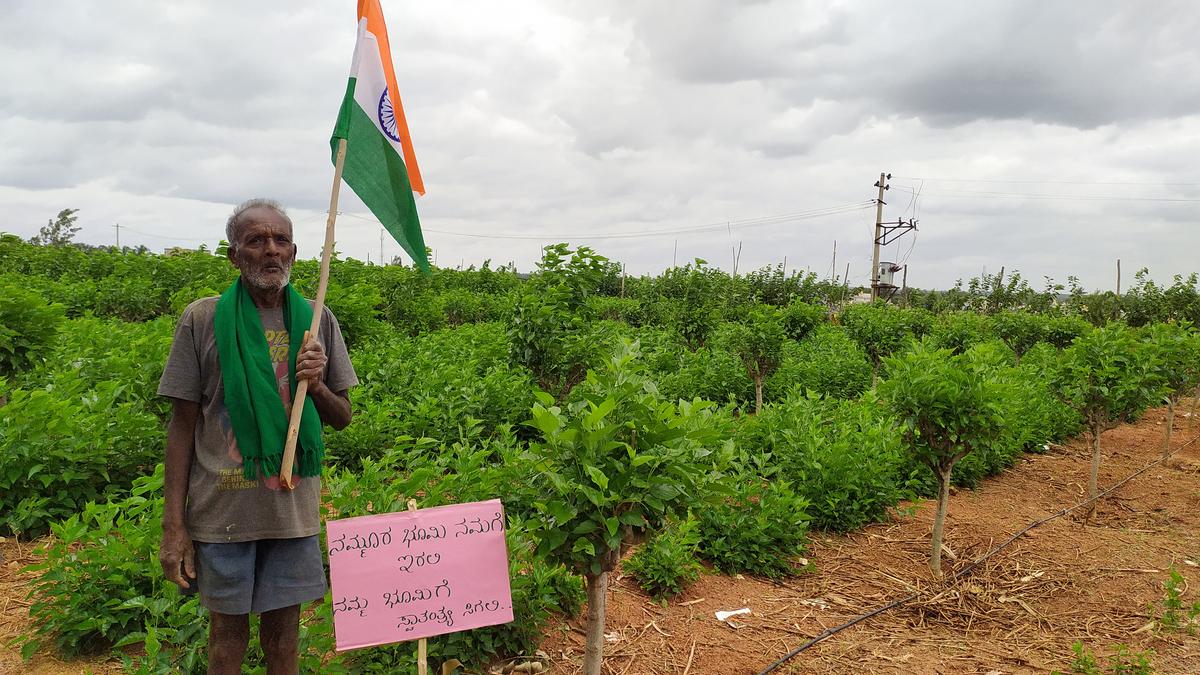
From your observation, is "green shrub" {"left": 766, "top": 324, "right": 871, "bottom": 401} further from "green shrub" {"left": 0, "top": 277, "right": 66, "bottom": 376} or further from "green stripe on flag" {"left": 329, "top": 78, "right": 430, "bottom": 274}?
"green shrub" {"left": 0, "top": 277, "right": 66, "bottom": 376}

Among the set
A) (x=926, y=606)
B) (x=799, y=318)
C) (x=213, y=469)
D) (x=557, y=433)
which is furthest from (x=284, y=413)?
(x=799, y=318)

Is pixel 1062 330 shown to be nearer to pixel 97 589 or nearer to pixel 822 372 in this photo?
pixel 822 372

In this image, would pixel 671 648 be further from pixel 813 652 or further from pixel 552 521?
pixel 552 521

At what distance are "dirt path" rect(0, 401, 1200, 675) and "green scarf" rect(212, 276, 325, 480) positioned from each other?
1951 millimetres

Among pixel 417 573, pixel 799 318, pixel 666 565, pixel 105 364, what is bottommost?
pixel 666 565

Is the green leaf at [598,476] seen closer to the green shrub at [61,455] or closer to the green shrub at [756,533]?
the green shrub at [756,533]

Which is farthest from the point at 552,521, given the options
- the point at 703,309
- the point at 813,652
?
the point at 703,309

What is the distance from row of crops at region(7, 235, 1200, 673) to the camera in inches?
113

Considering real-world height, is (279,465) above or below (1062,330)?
below

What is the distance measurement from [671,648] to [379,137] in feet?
10.6

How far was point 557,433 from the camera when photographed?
2738 mm

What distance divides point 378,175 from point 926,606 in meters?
4.70

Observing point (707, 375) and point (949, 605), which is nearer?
point (949, 605)

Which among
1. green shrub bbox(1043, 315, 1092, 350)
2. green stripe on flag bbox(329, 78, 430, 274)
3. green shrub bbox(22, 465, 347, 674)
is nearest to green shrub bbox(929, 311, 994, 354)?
green shrub bbox(1043, 315, 1092, 350)
